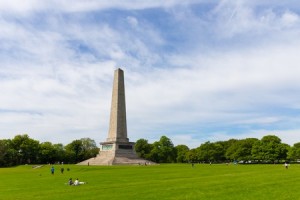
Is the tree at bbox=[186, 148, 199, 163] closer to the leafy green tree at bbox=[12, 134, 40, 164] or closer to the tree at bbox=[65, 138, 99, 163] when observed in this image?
the tree at bbox=[65, 138, 99, 163]

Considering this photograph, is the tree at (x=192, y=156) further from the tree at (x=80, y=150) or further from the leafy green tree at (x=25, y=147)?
the leafy green tree at (x=25, y=147)

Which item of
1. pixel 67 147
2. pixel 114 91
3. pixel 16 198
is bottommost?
pixel 16 198

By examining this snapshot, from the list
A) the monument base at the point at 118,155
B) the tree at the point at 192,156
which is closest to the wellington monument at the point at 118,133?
the monument base at the point at 118,155

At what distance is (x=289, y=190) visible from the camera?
61.6ft

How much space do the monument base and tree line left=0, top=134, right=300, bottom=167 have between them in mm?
31015

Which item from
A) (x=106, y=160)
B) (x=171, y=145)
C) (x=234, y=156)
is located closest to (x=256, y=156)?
(x=234, y=156)

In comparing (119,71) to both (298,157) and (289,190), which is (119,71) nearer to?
(298,157)

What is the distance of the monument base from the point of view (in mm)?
72438

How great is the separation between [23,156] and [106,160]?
4012 cm

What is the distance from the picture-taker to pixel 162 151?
365 feet

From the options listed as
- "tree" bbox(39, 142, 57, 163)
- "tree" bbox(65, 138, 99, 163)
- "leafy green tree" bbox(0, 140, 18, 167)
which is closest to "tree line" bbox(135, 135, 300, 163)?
"tree" bbox(65, 138, 99, 163)

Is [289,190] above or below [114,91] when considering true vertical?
below

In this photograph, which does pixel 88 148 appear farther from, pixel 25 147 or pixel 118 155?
pixel 118 155

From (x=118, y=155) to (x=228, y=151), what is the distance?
40.8m
